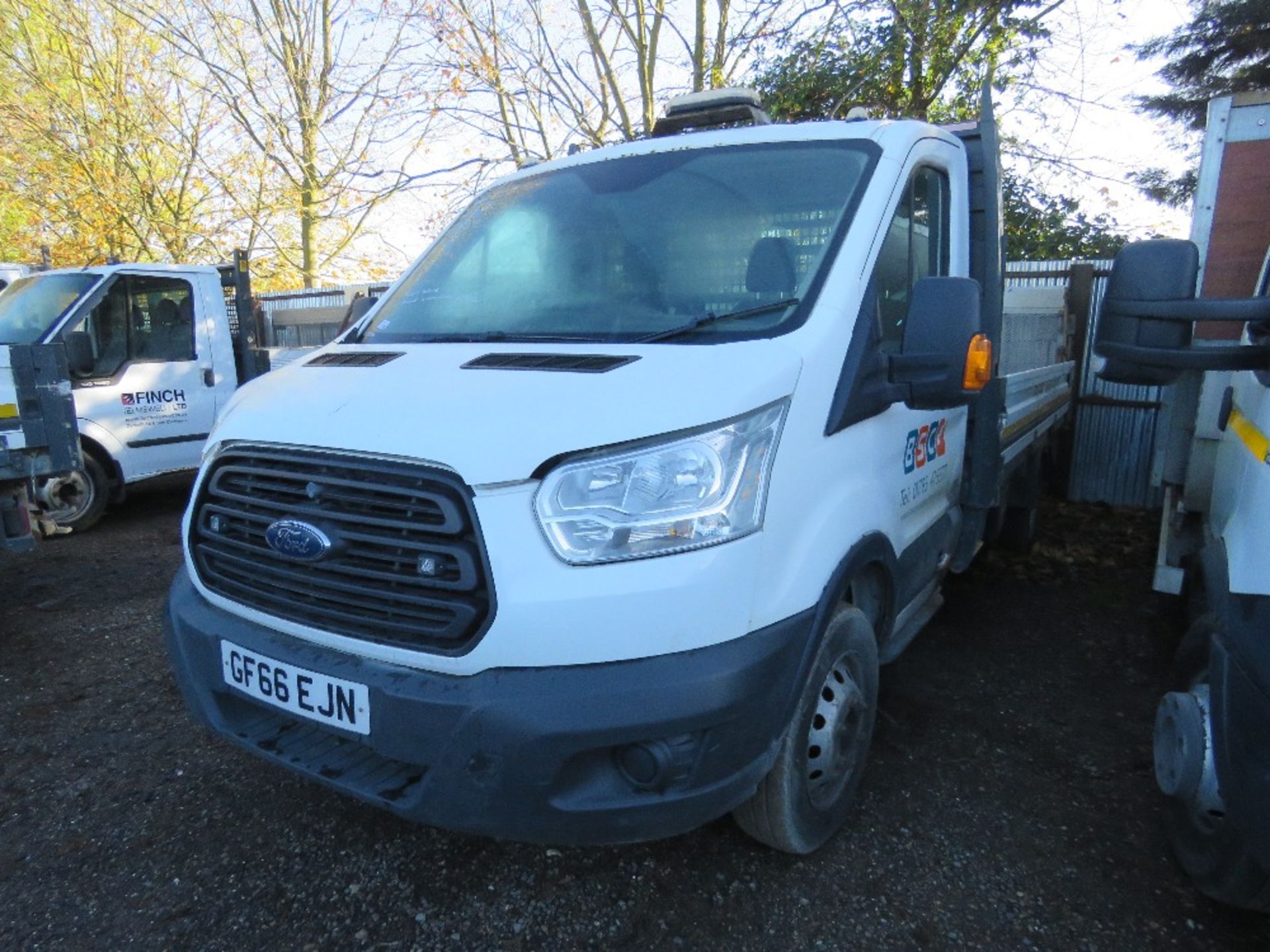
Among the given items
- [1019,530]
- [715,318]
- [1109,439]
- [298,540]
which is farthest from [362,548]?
[1109,439]

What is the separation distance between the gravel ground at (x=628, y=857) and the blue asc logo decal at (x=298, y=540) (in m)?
1.04

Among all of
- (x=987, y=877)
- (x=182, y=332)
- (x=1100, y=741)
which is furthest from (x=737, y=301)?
(x=182, y=332)

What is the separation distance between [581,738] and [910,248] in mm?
1936

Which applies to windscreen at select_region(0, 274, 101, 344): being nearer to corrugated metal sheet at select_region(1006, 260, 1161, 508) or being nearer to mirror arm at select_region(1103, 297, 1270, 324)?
mirror arm at select_region(1103, 297, 1270, 324)

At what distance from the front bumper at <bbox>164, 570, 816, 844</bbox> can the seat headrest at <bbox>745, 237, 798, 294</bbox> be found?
0.92 m

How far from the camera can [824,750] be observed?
2.28 meters

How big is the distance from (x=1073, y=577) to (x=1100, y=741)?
7.21 feet

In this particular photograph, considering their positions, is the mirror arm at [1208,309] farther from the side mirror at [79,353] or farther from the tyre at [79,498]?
the tyre at [79,498]

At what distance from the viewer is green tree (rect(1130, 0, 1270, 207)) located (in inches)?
383

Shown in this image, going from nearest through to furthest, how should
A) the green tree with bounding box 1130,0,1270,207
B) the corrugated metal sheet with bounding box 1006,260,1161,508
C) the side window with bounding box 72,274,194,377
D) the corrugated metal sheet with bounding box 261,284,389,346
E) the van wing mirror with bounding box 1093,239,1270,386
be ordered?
the van wing mirror with bounding box 1093,239,1270,386 < the side window with bounding box 72,274,194,377 < the corrugated metal sheet with bounding box 1006,260,1161,508 < the corrugated metal sheet with bounding box 261,284,389,346 < the green tree with bounding box 1130,0,1270,207

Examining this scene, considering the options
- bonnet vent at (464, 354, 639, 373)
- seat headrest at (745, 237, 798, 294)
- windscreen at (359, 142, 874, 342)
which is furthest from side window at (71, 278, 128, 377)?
seat headrest at (745, 237, 798, 294)

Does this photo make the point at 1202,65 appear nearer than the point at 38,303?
No

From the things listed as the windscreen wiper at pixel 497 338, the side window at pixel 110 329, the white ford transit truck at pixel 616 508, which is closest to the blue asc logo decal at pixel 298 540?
the white ford transit truck at pixel 616 508

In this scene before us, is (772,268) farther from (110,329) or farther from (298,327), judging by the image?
(298,327)
